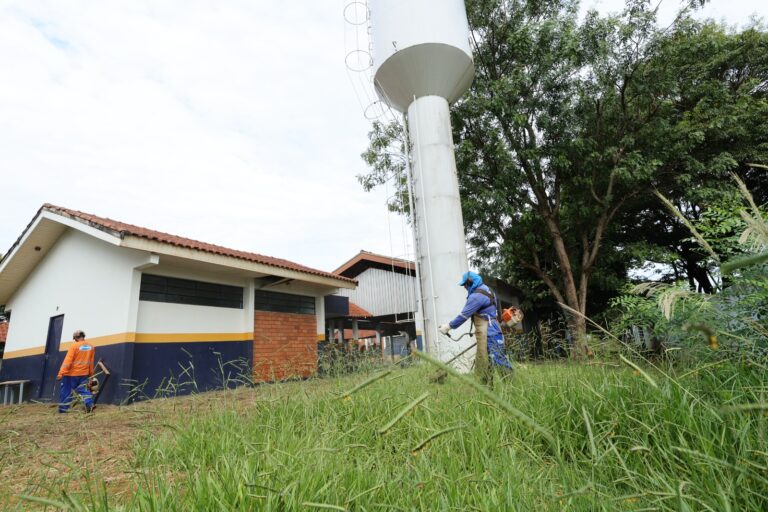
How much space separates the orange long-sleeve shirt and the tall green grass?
5554mm

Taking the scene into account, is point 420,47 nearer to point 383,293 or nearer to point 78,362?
point 78,362

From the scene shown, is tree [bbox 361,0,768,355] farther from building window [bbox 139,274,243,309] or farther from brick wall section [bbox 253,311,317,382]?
building window [bbox 139,274,243,309]

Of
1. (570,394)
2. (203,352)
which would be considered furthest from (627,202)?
(203,352)

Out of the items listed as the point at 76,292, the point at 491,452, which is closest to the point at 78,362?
the point at 76,292

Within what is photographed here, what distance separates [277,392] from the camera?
3.96m

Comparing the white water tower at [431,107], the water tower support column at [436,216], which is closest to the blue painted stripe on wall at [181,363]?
the water tower support column at [436,216]

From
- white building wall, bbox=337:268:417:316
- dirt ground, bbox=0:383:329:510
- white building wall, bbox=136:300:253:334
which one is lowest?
dirt ground, bbox=0:383:329:510

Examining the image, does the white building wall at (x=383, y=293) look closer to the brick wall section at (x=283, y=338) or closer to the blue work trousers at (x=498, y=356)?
the brick wall section at (x=283, y=338)

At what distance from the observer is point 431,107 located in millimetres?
9836

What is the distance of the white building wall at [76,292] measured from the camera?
830 cm

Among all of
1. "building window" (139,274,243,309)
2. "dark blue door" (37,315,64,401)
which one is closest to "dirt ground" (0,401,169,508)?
"building window" (139,274,243,309)

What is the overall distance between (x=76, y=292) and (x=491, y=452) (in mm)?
10706

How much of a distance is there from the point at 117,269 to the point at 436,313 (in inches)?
266

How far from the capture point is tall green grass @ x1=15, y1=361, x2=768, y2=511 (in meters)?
1.61
